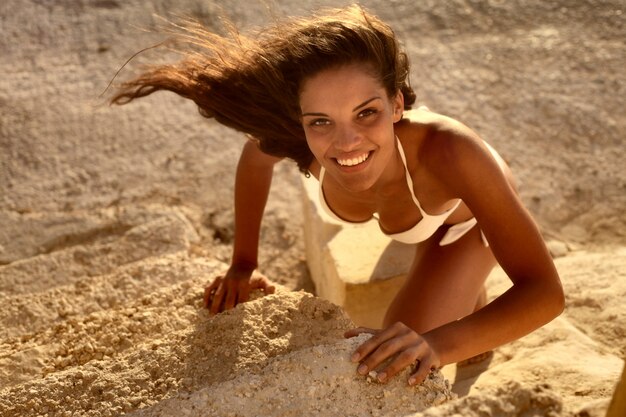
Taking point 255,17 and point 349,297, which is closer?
point 349,297

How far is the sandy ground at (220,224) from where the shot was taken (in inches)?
71.2

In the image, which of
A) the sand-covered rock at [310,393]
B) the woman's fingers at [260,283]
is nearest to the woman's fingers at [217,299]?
the woman's fingers at [260,283]

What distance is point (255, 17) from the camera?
16.3ft

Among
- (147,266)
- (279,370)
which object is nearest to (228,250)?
(147,266)

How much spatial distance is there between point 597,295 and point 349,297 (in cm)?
94

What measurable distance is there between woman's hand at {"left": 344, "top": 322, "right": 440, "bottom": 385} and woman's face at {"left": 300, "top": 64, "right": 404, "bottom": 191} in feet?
2.01

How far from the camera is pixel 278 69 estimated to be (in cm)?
240

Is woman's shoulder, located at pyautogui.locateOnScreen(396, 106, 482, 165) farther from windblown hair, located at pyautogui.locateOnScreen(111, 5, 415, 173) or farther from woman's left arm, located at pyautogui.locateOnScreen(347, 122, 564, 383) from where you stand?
windblown hair, located at pyautogui.locateOnScreen(111, 5, 415, 173)

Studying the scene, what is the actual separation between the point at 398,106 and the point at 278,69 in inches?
15.4

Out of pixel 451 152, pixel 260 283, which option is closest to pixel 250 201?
pixel 260 283

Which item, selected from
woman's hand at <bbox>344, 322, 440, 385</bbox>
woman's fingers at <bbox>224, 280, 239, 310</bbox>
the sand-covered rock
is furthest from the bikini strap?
the sand-covered rock

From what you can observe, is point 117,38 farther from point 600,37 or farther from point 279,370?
point 279,370

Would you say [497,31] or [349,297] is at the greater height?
[497,31]

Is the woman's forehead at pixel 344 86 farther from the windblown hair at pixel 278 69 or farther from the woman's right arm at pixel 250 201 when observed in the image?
the woman's right arm at pixel 250 201
